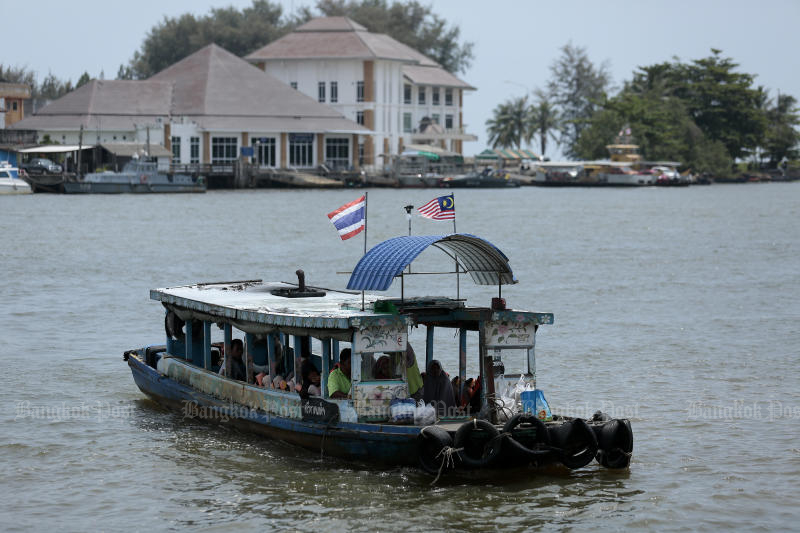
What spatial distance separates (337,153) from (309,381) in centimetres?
7875

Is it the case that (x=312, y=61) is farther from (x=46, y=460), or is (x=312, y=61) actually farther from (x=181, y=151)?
(x=46, y=460)

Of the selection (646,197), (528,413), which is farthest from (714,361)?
(646,197)

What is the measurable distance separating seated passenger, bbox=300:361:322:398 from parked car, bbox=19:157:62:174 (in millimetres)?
68217

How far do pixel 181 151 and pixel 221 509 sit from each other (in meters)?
72.7

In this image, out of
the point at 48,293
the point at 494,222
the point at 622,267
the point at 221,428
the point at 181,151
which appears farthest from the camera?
the point at 181,151

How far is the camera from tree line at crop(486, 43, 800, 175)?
389ft

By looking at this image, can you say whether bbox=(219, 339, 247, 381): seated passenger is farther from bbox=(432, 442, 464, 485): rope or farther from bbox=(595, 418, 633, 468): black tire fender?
bbox=(595, 418, 633, 468): black tire fender

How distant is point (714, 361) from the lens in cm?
2373

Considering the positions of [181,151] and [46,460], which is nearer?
[46,460]

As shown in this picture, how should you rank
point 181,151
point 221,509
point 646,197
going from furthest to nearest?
point 646,197 → point 181,151 → point 221,509

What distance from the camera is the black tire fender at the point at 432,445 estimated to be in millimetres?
14188

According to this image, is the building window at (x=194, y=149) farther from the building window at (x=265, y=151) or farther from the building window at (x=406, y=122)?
the building window at (x=406, y=122)

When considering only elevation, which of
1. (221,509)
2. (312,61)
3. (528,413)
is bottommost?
(221,509)

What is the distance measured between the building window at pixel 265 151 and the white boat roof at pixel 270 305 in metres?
69.5
